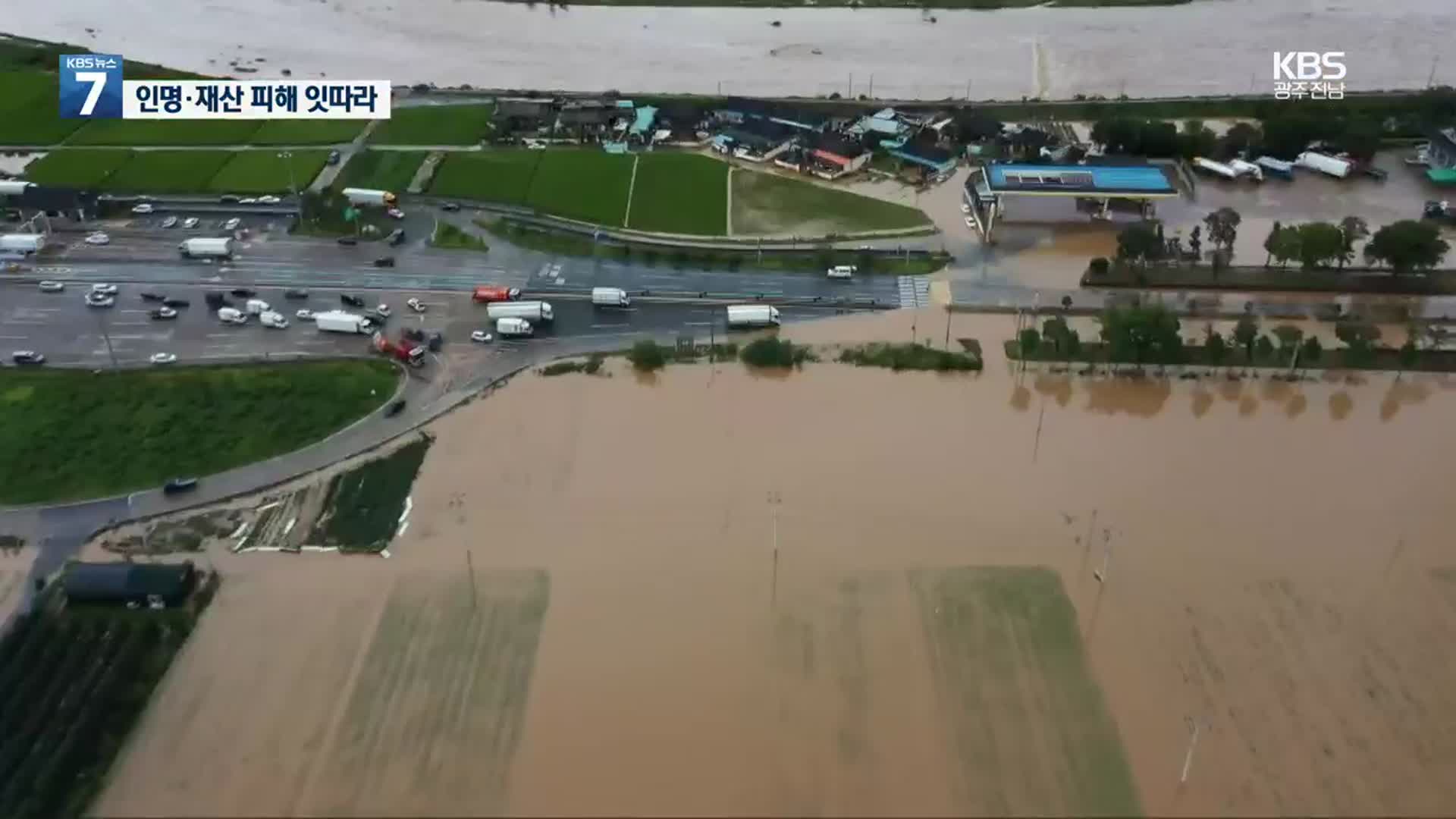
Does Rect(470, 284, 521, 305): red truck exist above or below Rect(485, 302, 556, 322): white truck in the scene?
above

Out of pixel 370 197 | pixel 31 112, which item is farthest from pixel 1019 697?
pixel 31 112

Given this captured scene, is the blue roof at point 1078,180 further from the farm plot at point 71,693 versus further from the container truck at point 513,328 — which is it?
the farm plot at point 71,693

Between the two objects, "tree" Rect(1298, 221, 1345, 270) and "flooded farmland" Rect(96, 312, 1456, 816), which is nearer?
"flooded farmland" Rect(96, 312, 1456, 816)

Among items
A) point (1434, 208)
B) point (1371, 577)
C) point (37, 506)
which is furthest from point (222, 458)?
point (1434, 208)

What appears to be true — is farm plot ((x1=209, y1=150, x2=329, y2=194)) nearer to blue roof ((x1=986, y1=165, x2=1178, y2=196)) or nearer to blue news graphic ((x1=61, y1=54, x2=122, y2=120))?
blue news graphic ((x1=61, y1=54, x2=122, y2=120))

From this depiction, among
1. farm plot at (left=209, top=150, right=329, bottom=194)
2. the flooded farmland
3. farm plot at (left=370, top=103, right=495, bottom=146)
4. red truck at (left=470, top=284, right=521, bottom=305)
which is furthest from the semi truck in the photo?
the flooded farmland

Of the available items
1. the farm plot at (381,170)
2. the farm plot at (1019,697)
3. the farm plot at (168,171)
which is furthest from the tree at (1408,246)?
the farm plot at (168,171)

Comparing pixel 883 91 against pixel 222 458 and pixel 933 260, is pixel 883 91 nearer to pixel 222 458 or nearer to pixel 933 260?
pixel 933 260
